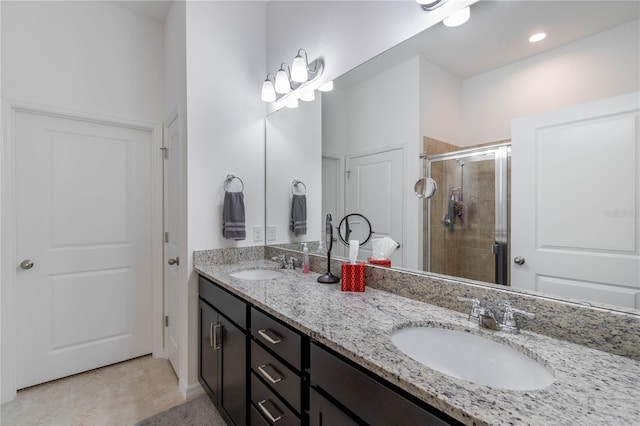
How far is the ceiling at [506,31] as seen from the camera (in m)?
0.81

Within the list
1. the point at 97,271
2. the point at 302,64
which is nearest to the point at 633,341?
the point at 302,64

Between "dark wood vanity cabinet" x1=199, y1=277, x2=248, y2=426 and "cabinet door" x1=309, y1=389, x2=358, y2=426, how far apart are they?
1.74ft

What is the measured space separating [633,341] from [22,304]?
10.1ft

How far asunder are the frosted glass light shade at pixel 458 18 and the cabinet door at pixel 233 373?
158 cm

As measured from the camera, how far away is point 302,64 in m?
1.79

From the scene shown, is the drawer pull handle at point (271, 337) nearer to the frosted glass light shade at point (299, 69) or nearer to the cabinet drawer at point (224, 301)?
the cabinet drawer at point (224, 301)

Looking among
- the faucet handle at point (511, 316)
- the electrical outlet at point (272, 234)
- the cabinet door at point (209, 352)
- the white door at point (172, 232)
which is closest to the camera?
the faucet handle at point (511, 316)

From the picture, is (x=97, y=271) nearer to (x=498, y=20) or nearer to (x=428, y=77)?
(x=428, y=77)

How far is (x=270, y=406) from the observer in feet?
3.70

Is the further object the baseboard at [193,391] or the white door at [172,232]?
the white door at [172,232]

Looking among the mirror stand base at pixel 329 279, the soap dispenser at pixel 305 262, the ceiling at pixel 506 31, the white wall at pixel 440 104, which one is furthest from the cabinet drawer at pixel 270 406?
the ceiling at pixel 506 31

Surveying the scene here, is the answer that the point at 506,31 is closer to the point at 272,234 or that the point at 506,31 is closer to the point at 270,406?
the point at 270,406

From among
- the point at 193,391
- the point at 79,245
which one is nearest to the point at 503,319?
the point at 193,391

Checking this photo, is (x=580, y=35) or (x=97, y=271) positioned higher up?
(x=580, y=35)
